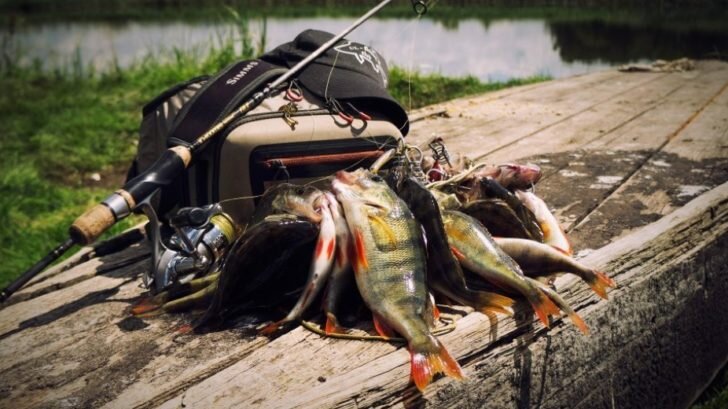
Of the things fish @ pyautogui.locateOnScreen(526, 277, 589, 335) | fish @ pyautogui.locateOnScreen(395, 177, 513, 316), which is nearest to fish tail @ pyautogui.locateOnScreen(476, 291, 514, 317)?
fish @ pyautogui.locateOnScreen(395, 177, 513, 316)

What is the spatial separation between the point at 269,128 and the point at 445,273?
0.98 meters

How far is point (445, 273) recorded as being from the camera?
2.38 metres

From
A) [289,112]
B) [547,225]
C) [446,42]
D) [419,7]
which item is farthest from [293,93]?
[446,42]

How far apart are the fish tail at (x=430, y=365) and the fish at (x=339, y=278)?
1.11 ft

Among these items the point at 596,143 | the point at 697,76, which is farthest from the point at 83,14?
the point at 596,143

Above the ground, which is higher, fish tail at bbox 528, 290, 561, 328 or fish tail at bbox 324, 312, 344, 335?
fish tail at bbox 528, 290, 561, 328

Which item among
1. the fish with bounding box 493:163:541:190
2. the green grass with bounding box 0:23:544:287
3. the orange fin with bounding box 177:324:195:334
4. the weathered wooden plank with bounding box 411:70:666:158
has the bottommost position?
the green grass with bounding box 0:23:544:287

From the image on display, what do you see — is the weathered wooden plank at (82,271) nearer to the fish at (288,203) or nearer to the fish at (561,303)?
the fish at (288,203)

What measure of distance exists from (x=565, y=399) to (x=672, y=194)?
1455 mm

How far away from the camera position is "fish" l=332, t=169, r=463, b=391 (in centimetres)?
203

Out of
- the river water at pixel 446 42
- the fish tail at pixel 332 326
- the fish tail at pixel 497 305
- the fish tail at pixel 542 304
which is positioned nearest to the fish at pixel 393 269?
the fish tail at pixel 332 326

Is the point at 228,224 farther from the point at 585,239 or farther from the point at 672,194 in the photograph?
the point at 672,194

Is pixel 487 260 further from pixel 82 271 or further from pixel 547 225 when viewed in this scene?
pixel 82 271

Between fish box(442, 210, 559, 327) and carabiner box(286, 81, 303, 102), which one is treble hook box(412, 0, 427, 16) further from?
fish box(442, 210, 559, 327)
